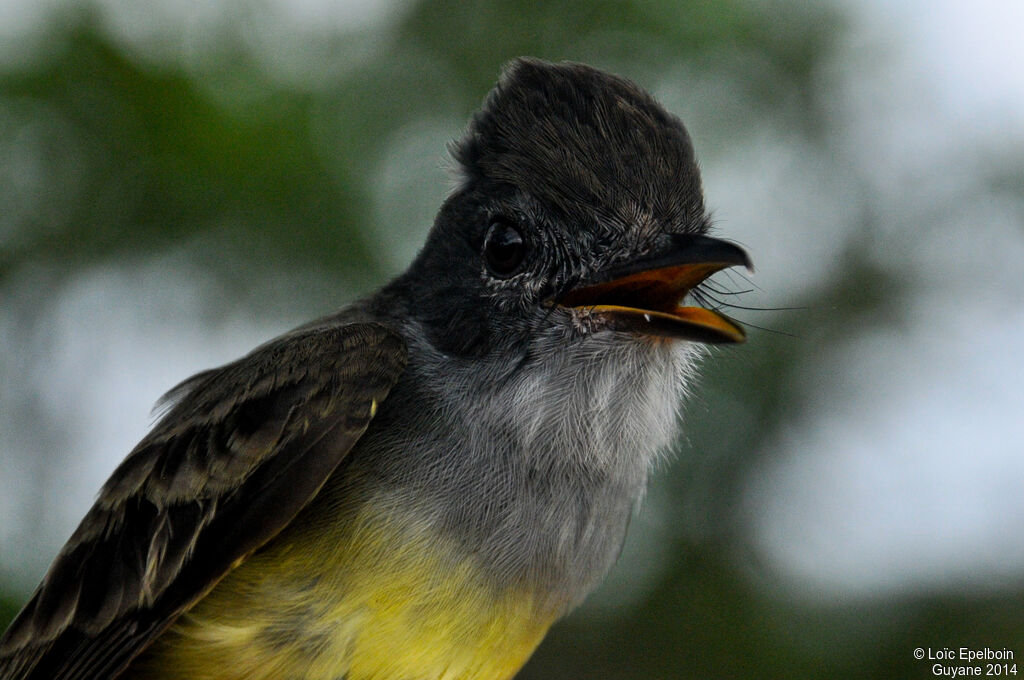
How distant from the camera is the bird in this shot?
2.47 m

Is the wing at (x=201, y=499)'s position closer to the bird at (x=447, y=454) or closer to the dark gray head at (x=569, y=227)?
the bird at (x=447, y=454)

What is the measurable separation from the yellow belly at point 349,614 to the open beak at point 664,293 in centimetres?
80

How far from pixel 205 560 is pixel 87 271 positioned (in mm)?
6911

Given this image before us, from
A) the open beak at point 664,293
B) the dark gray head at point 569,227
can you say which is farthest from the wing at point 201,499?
the open beak at point 664,293

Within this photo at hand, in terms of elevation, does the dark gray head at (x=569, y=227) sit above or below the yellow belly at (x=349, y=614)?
above

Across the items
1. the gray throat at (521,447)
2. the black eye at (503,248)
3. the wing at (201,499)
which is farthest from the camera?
the black eye at (503,248)

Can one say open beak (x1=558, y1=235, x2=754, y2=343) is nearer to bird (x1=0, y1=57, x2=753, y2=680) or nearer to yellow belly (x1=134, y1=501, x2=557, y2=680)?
bird (x1=0, y1=57, x2=753, y2=680)

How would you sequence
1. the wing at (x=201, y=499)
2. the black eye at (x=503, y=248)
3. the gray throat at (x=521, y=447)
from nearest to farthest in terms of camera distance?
1. the wing at (x=201, y=499)
2. the gray throat at (x=521, y=447)
3. the black eye at (x=503, y=248)

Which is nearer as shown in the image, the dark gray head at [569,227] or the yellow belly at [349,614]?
the yellow belly at [349,614]

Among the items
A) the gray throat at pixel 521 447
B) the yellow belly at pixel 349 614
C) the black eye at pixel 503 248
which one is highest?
the black eye at pixel 503 248

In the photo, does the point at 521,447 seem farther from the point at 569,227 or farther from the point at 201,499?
the point at 201,499

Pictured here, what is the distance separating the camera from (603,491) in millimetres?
2922

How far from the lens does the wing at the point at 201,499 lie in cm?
252

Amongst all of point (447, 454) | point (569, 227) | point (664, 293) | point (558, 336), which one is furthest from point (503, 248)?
point (447, 454)
